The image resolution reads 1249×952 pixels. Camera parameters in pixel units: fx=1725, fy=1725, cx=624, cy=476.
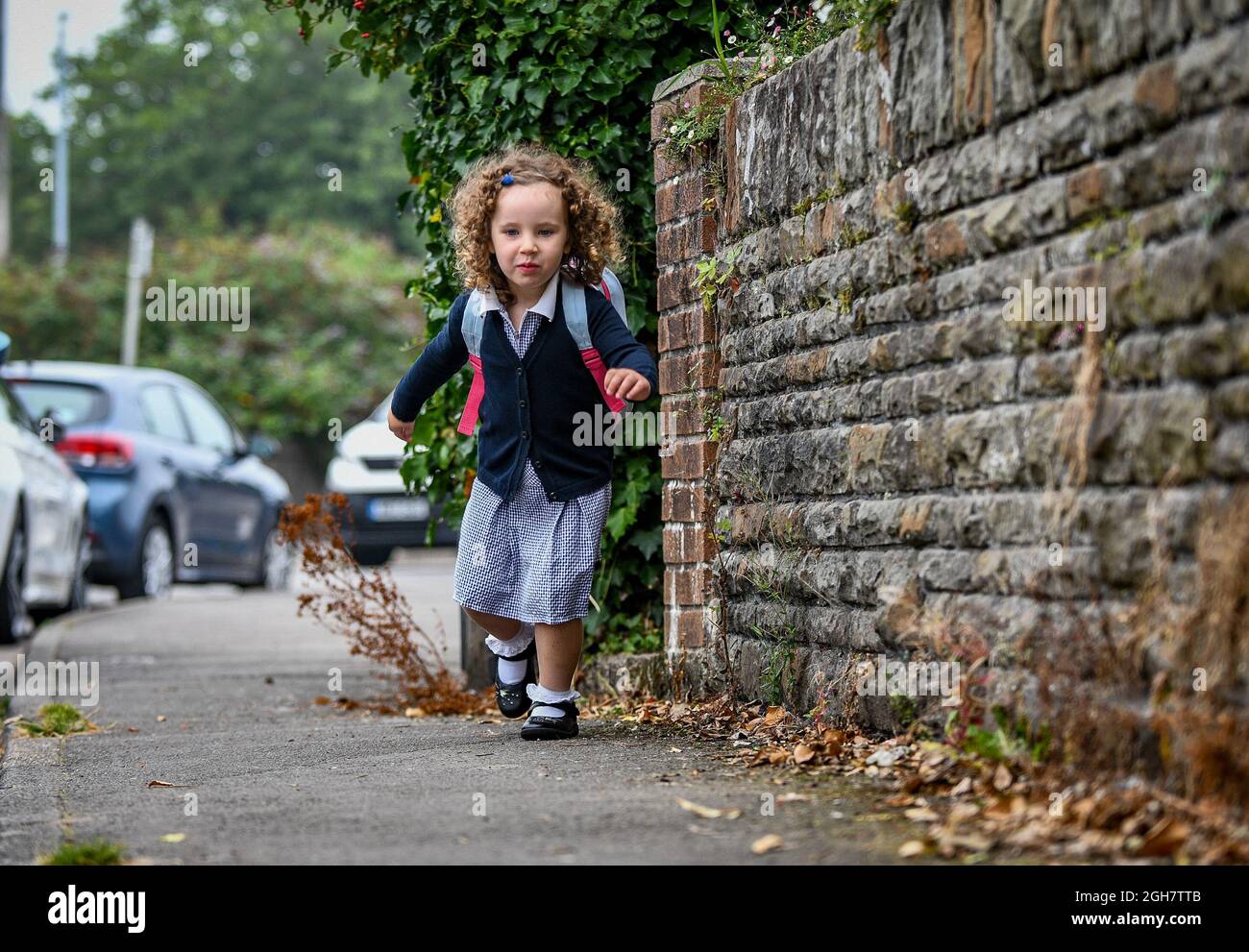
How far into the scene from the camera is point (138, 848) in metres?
3.54

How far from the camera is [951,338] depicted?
4.00m

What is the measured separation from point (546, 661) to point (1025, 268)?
2071mm

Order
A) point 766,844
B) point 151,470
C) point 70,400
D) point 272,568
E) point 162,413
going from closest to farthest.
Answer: point 766,844 → point 70,400 → point 151,470 → point 162,413 → point 272,568

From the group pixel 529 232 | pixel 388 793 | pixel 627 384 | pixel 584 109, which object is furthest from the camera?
pixel 584 109

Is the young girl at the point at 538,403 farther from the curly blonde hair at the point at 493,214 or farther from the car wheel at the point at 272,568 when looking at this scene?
the car wheel at the point at 272,568

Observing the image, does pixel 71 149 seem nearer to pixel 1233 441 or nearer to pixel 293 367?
pixel 293 367

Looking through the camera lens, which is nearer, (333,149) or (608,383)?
(608,383)

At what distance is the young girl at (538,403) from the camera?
5047mm

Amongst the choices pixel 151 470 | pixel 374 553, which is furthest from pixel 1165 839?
pixel 374 553

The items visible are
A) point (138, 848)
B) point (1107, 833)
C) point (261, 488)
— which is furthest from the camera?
point (261, 488)

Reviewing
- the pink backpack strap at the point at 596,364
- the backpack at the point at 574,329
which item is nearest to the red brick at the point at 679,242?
the backpack at the point at 574,329

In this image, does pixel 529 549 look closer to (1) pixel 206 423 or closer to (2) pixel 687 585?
(2) pixel 687 585

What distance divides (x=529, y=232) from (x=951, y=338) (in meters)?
1.48
